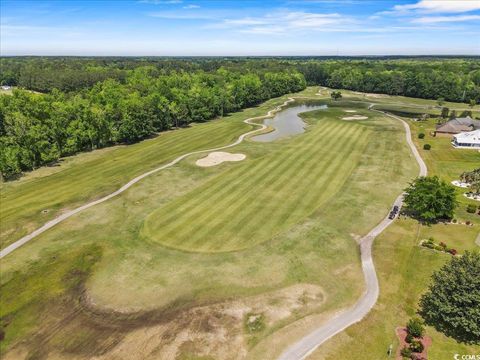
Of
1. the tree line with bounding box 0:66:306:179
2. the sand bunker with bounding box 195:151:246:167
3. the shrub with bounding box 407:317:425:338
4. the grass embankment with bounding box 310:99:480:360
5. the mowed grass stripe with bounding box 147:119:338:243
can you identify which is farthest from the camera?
the sand bunker with bounding box 195:151:246:167

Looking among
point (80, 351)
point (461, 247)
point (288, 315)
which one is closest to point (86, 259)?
point (80, 351)

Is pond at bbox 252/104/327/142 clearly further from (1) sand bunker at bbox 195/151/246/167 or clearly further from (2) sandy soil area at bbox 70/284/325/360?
(2) sandy soil area at bbox 70/284/325/360

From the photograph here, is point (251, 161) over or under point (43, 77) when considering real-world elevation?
under

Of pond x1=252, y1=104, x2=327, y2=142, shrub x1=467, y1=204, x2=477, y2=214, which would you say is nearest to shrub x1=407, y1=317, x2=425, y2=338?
shrub x1=467, y1=204, x2=477, y2=214

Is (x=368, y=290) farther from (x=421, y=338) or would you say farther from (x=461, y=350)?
(x=461, y=350)

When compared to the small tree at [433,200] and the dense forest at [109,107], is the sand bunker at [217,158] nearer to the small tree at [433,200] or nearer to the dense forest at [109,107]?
the dense forest at [109,107]

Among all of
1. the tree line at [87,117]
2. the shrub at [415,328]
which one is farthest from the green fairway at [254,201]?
the tree line at [87,117]
